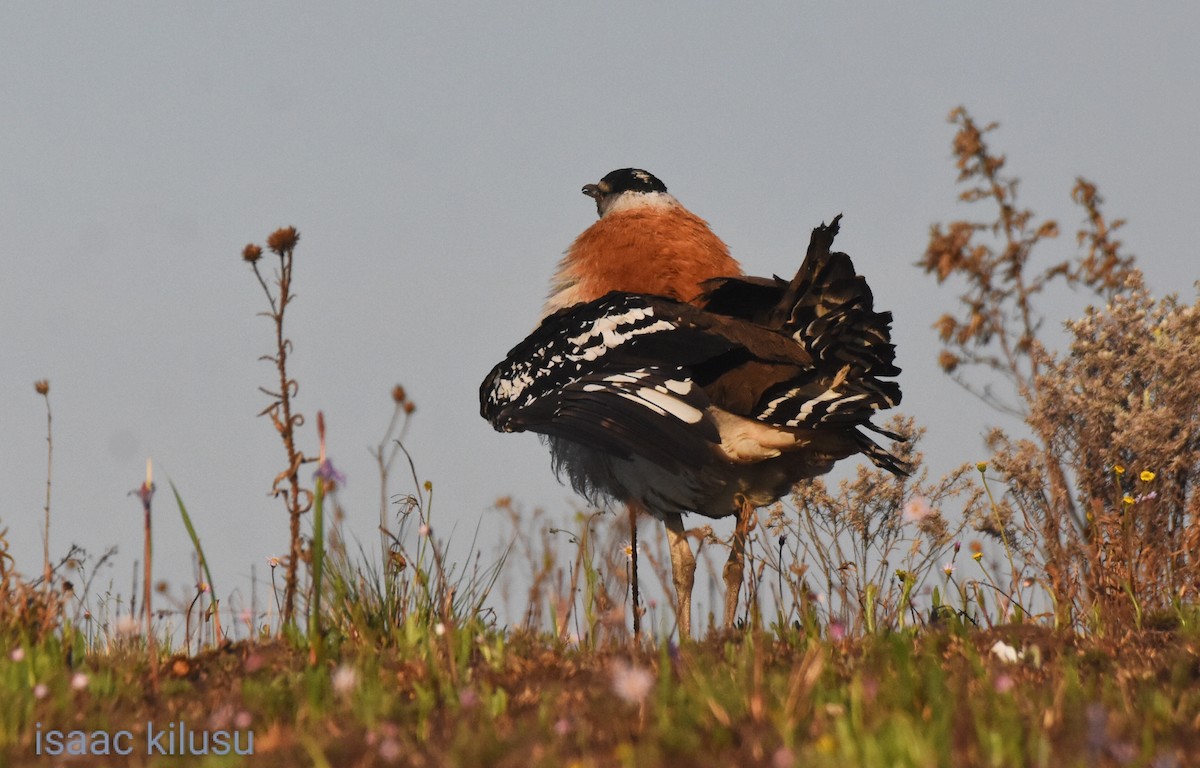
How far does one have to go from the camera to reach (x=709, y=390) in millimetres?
7277

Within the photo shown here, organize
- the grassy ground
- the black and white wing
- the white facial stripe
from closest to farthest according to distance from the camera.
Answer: the grassy ground
the black and white wing
the white facial stripe

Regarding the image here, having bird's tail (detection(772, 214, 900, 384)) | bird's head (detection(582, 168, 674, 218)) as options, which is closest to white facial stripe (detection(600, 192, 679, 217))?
bird's head (detection(582, 168, 674, 218))

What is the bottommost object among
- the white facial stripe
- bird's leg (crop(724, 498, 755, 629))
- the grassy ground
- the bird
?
the grassy ground

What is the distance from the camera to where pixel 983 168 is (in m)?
11.4

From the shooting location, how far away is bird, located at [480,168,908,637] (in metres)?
6.76

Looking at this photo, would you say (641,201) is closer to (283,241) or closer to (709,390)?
(709,390)

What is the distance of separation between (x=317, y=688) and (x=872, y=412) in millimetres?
3905

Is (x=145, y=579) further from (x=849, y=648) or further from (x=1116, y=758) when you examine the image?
(x=1116, y=758)

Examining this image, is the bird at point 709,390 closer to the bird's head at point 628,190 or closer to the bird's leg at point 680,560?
the bird's leg at point 680,560

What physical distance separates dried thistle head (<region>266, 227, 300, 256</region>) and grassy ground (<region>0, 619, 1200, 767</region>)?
1.65 m

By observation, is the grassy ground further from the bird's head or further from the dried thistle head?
the bird's head

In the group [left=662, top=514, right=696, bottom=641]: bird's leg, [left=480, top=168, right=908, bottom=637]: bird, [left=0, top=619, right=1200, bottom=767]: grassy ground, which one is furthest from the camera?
[left=662, top=514, right=696, bottom=641]: bird's leg

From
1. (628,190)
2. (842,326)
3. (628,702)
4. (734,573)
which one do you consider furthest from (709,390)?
(628,702)

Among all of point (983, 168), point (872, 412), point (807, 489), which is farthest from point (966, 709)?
point (983, 168)
